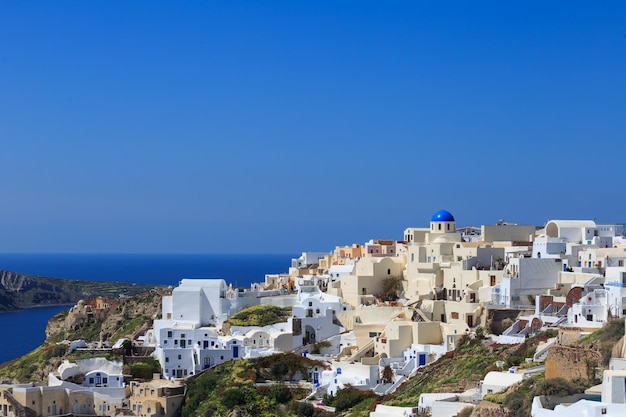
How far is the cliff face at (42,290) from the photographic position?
133625 mm

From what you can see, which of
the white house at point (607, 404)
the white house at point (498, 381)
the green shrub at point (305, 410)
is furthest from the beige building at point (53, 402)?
the white house at point (607, 404)

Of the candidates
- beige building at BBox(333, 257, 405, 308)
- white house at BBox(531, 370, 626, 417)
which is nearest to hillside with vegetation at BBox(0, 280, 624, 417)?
white house at BBox(531, 370, 626, 417)

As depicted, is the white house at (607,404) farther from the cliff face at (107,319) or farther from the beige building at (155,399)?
the cliff face at (107,319)

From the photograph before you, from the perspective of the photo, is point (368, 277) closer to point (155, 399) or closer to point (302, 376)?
point (302, 376)

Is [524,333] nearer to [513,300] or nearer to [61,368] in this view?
[513,300]

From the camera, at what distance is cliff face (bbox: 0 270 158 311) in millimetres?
133625

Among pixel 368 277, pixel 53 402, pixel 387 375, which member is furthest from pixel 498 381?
pixel 53 402

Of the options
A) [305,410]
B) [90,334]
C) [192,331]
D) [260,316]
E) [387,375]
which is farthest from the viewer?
[90,334]

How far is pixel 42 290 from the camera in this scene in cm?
13900

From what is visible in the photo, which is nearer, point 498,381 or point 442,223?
point 498,381

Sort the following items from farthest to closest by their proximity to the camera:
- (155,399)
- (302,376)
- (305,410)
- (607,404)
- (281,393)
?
(155,399)
(302,376)
(281,393)
(305,410)
(607,404)

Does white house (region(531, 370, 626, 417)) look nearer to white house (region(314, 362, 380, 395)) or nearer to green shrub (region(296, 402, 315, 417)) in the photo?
green shrub (region(296, 402, 315, 417))

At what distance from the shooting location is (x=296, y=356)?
4009 cm

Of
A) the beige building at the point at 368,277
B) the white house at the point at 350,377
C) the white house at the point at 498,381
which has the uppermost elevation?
the beige building at the point at 368,277
